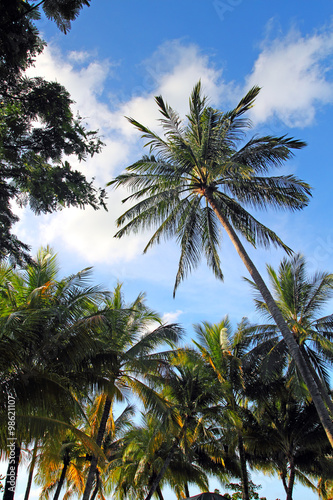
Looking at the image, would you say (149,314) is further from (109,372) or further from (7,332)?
(7,332)

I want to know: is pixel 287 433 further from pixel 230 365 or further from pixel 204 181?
pixel 204 181

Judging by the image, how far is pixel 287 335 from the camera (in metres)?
9.58

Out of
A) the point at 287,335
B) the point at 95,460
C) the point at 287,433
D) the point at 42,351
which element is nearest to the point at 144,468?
the point at 95,460

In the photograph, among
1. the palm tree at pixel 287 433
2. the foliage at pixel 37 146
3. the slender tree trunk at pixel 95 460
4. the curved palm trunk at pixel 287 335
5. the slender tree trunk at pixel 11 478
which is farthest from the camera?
the palm tree at pixel 287 433

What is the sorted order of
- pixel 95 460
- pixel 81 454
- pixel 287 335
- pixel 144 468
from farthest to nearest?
pixel 81 454, pixel 144 468, pixel 95 460, pixel 287 335

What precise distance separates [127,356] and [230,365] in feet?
21.8

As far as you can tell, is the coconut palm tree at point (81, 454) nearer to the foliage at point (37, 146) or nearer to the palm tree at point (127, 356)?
the palm tree at point (127, 356)

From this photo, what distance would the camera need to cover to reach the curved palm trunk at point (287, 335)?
8.82 metres

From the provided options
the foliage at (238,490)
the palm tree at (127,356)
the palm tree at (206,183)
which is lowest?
the foliage at (238,490)

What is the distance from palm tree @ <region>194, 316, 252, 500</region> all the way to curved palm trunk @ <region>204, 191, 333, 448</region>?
5.33m

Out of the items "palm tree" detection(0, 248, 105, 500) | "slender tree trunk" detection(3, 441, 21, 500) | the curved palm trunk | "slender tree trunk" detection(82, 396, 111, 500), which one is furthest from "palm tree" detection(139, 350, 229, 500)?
"slender tree trunk" detection(3, 441, 21, 500)

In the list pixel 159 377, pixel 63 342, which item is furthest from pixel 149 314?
pixel 63 342

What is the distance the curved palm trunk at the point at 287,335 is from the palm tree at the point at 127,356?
3.55m

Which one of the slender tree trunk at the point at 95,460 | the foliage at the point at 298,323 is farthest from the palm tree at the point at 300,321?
the slender tree trunk at the point at 95,460
